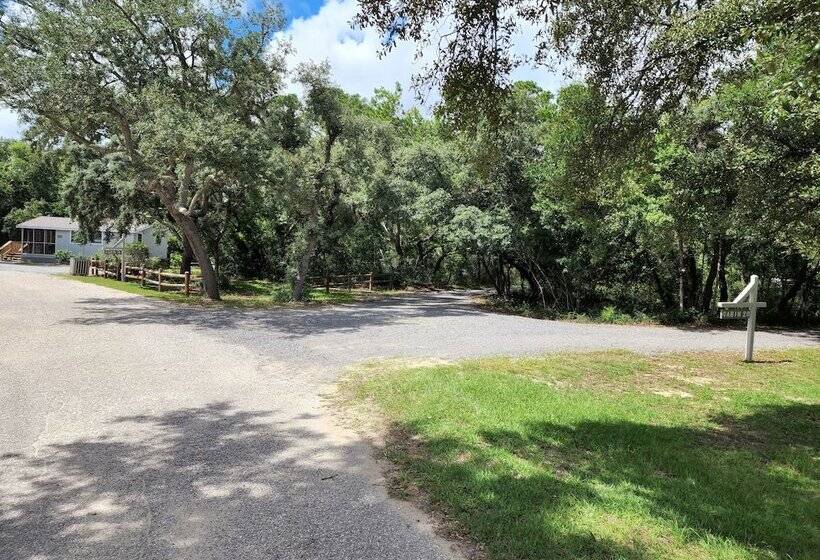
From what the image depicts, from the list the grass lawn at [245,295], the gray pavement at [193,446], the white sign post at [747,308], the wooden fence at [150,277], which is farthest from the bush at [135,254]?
the white sign post at [747,308]

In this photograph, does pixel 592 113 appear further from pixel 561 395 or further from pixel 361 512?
pixel 361 512

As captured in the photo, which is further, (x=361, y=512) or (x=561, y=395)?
(x=561, y=395)

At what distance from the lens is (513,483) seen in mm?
3922

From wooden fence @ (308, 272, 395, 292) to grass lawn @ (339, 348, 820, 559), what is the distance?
60.3ft

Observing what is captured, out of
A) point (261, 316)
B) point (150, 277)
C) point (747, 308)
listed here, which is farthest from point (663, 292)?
point (150, 277)

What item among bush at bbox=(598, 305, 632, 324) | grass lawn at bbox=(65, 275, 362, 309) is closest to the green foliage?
grass lawn at bbox=(65, 275, 362, 309)

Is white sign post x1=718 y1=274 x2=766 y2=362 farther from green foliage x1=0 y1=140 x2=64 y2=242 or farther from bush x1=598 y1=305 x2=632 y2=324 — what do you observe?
green foliage x1=0 y1=140 x2=64 y2=242

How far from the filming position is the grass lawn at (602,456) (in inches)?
129

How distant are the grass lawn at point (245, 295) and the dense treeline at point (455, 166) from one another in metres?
0.79

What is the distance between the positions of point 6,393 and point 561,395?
267 inches

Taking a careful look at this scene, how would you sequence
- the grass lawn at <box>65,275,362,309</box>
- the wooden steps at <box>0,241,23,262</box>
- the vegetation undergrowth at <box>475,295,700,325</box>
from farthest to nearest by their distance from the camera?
the wooden steps at <box>0,241,23,262</box>
the grass lawn at <box>65,275,362,309</box>
the vegetation undergrowth at <box>475,295,700,325</box>

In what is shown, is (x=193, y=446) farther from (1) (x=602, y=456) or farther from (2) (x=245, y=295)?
(2) (x=245, y=295)

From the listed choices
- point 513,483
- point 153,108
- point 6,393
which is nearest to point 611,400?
point 513,483

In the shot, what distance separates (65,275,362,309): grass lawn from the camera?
57.9ft
